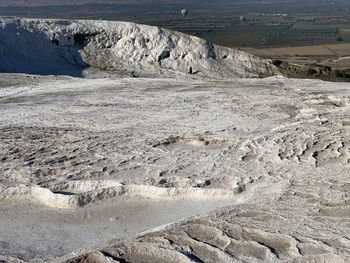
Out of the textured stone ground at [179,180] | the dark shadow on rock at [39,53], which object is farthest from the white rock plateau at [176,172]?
the dark shadow on rock at [39,53]

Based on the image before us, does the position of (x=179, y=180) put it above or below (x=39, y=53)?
above

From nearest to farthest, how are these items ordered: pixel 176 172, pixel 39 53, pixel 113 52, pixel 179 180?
pixel 179 180 < pixel 176 172 < pixel 39 53 < pixel 113 52

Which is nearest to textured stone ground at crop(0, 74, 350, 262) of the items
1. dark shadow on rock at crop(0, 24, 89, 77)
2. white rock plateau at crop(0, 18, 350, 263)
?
white rock plateau at crop(0, 18, 350, 263)

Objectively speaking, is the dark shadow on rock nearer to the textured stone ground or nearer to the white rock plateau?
the white rock plateau

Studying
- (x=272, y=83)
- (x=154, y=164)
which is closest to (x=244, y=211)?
(x=154, y=164)

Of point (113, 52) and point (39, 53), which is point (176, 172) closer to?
point (113, 52)

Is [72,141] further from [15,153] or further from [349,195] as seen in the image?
[349,195]

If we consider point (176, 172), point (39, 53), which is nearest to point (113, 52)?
point (39, 53)
